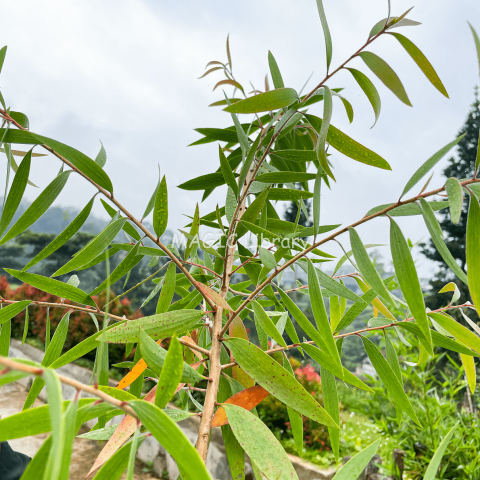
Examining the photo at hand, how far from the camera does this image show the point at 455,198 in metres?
0.22

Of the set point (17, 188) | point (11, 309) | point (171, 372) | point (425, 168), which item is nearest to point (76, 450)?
point (11, 309)

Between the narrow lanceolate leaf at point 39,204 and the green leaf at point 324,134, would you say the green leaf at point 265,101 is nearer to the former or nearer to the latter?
the green leaf at point 324,134

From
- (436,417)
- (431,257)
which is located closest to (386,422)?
(436,417)

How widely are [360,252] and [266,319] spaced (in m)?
0.11

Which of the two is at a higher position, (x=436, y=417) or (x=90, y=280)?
(x=436, y=417)

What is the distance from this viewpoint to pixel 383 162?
336 millimetres

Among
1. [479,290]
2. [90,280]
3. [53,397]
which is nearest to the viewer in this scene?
[53,397]

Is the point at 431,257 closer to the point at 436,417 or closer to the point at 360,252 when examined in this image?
the point at 436,417

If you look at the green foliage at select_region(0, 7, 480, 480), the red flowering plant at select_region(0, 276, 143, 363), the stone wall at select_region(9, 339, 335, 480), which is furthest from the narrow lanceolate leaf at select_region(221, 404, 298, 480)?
the red flowering plant at select_region(0, 276, 143, 363)

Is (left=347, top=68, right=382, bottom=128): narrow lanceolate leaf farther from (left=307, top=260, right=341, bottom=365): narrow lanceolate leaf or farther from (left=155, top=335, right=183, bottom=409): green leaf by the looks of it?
(left=155, top=335, right=183, bottom=409): green leaf

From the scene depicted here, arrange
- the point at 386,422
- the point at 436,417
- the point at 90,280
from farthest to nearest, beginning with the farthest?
the point at 90,280, the point at 386,422, the point at 436,417

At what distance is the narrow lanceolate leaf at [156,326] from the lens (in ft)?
0.92

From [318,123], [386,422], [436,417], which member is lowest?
[386,422]

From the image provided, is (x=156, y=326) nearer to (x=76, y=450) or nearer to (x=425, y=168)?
(x=425, y=168)
